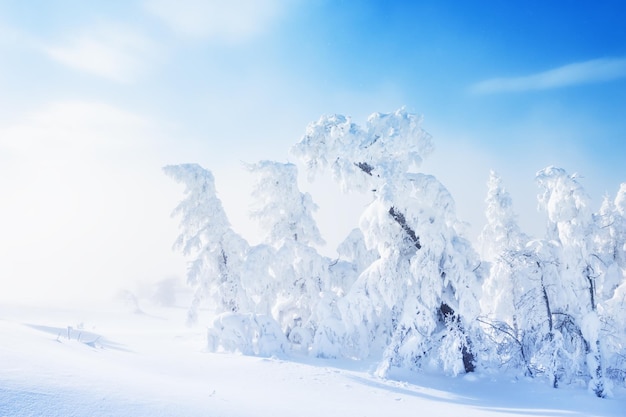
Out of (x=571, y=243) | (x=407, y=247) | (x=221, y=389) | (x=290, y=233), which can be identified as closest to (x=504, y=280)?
(x=571, y=243)

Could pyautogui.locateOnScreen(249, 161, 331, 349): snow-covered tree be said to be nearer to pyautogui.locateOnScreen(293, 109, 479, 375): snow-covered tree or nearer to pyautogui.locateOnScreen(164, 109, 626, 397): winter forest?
pyautogui.locateOnScreen(164, 109, 626, 397): winter forest

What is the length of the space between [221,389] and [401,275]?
947 centimetres

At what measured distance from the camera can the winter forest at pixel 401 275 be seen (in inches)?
639

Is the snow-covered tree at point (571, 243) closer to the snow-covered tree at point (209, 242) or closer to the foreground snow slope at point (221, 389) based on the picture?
the foreground snow slope at point (221, 389)

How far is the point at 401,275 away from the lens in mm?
17156

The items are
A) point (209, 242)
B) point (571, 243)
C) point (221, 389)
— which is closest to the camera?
point (221, 389)

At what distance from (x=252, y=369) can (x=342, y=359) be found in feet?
21.0

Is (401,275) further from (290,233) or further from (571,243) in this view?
(571,243)

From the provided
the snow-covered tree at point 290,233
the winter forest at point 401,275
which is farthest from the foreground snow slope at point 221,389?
the snow-covered tree at point 290,233

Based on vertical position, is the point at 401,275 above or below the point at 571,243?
below

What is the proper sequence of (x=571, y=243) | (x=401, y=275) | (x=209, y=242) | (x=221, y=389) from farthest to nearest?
(x=209, y=242)
(x=571, y=243)
(x=401, y=275)
(x=221, y=389)

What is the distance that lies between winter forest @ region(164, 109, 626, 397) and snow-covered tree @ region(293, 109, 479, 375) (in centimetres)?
5

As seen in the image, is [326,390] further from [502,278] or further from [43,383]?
[502,278]

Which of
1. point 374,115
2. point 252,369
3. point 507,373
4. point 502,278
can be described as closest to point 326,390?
point 252,369
